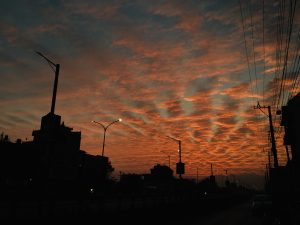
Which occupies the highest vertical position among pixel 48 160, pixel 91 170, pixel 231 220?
pixel 91 170

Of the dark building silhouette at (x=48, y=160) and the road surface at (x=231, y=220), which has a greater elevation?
the dark building silhouette at (x=48, y=160)

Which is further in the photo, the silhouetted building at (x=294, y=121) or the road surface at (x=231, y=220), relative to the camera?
the silhouetted building at (x=294, y=121)

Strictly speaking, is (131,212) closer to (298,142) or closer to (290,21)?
(290,21)

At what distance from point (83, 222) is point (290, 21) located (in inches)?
558

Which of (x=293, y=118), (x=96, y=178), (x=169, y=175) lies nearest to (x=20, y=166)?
(x=96, y=178)

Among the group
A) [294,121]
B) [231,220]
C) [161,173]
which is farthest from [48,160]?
[161,173]

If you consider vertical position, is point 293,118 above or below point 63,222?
above

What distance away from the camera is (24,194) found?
4700 cm

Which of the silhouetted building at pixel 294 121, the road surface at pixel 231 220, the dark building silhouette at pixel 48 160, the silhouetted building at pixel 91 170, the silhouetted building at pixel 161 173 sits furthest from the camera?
the silhouetted building at pixel 161 173

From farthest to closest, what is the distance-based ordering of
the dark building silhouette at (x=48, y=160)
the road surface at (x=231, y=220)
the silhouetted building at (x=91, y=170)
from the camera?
the silhouetted building at (x=91, y=170) → the road surface at (x=231, y=220) → the dark building silhouette at (x=48, y=160)

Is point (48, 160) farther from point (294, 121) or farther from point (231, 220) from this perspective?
point (294, 121)

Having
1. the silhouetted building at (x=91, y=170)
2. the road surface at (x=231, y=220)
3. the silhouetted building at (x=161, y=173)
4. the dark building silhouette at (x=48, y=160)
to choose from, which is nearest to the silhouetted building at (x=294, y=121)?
the road surface at (x=231, y=220)

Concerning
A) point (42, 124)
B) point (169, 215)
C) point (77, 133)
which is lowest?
point (169, 215)

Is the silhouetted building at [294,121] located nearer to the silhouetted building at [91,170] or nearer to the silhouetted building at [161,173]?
the silhouetted building at [91,170]
